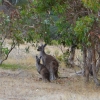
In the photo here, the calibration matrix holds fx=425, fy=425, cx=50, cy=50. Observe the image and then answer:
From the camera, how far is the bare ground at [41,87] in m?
12.7

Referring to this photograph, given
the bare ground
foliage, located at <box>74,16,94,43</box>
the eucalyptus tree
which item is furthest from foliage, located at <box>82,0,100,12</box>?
the bare ground

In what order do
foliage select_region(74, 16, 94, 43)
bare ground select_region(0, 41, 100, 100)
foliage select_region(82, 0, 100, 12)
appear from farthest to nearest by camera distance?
bare ground select_region(0, 41, 100, 100), foliage select_region(74, 16, 94, 43), foliage select_region(82, 0, 100, 12)

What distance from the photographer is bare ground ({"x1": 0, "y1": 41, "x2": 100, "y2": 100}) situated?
12656 millimetres

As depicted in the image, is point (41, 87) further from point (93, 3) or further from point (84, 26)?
point (93, 3)

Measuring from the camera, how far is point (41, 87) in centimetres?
1515

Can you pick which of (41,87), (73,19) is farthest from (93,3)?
(41,87)

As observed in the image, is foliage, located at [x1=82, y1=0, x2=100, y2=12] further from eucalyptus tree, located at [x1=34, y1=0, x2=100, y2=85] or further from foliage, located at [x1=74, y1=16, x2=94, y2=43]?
foliage, located at [x1=74, y1=16, x2=94, y2=43]

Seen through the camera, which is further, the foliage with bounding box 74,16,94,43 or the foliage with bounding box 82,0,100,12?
the foliage with bounding box 74,16,94,43

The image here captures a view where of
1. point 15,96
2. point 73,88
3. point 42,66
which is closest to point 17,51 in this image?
point 42,66

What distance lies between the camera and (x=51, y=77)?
56.0 feet

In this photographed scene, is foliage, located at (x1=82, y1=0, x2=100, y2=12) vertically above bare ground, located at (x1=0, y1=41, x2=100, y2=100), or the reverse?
foliage, located at (x1=82, y1=0, x2=100, y2=12)

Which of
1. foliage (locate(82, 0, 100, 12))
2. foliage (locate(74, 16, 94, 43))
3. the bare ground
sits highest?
foliage (locate(82, 0, 100, 12))

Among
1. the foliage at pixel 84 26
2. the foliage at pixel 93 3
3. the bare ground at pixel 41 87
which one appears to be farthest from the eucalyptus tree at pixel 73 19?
the bare ground at pixel 41 87

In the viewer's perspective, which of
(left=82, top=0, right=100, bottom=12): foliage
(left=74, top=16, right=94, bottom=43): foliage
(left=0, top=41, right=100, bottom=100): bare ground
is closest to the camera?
(left=82, top=0, right=100, bottom=12): foliage
